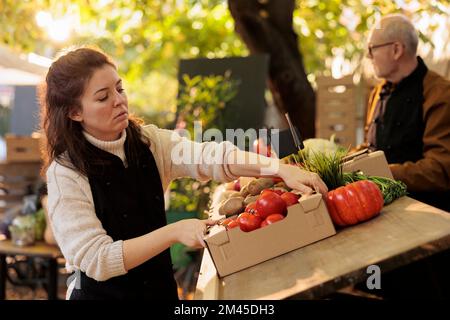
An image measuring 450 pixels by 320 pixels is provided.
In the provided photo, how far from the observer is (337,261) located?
1.82m

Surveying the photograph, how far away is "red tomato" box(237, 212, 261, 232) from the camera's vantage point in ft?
6.68

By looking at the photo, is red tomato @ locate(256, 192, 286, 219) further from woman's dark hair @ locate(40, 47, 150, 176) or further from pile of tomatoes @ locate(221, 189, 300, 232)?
woman's dark hair @ locate(40, 47, 150, 176)

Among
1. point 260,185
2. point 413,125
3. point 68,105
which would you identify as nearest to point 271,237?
point 260,185

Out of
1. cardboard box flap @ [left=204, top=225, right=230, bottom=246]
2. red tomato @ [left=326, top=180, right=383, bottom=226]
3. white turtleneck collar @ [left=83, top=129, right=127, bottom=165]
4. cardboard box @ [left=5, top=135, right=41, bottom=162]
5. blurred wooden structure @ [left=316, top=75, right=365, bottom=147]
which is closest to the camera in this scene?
cardboard box flap @ [left=204, top=225, right=230, bottom=246]

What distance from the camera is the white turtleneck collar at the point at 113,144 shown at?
2258 mm

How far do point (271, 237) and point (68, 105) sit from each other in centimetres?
87

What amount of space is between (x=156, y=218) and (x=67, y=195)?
384mm

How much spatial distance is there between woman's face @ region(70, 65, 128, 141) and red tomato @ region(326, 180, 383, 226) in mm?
795

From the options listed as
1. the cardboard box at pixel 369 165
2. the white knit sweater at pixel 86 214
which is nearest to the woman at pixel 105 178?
the white knit sweater at pixel 86 214

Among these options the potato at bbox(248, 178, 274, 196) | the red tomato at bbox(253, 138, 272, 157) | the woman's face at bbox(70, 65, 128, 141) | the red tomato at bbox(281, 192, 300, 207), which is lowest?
the red tomato at bbox(281, 192, 300, 207)

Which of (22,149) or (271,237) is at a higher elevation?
(22,149)

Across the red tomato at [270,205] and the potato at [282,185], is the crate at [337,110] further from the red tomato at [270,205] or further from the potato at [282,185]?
the red tomato at [270,205]

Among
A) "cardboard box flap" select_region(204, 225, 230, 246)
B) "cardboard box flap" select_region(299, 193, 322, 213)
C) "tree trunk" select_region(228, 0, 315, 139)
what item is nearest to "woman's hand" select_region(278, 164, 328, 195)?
"cardboard box flap" select_region(299, 193, 322, 213)

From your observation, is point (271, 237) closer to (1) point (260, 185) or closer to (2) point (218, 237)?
(2) point (218, 237)
